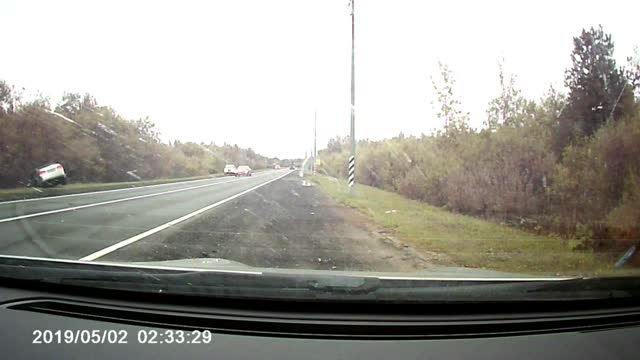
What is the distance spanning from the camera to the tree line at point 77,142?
15.7 metres

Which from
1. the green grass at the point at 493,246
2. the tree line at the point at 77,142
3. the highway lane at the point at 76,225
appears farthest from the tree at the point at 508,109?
the tree line at the point at 77,142

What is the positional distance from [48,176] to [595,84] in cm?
1866

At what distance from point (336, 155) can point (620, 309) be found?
4511cm

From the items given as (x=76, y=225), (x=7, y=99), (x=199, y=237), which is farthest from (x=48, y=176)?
(x=199, y=237)

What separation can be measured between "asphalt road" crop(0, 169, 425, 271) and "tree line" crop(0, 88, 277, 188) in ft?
16.2

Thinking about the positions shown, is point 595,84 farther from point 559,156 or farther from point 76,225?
point 76,225

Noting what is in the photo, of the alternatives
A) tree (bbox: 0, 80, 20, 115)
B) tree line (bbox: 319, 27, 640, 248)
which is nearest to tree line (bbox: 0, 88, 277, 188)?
tree (bbox: 0, 80, 20, 115)

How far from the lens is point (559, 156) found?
36.8 ft

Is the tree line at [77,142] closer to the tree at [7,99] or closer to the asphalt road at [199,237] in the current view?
the tree at [7,99]

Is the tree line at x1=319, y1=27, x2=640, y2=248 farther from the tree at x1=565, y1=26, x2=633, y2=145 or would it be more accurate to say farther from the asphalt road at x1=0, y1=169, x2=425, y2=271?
the asphalt road at x1=0, y1=169, x2=425, y2=271

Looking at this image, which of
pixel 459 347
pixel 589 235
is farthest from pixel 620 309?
pixel 589 235

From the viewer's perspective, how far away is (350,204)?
16031mm

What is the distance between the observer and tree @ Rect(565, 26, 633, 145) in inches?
370

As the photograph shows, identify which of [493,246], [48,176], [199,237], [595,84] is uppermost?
[595,84]
